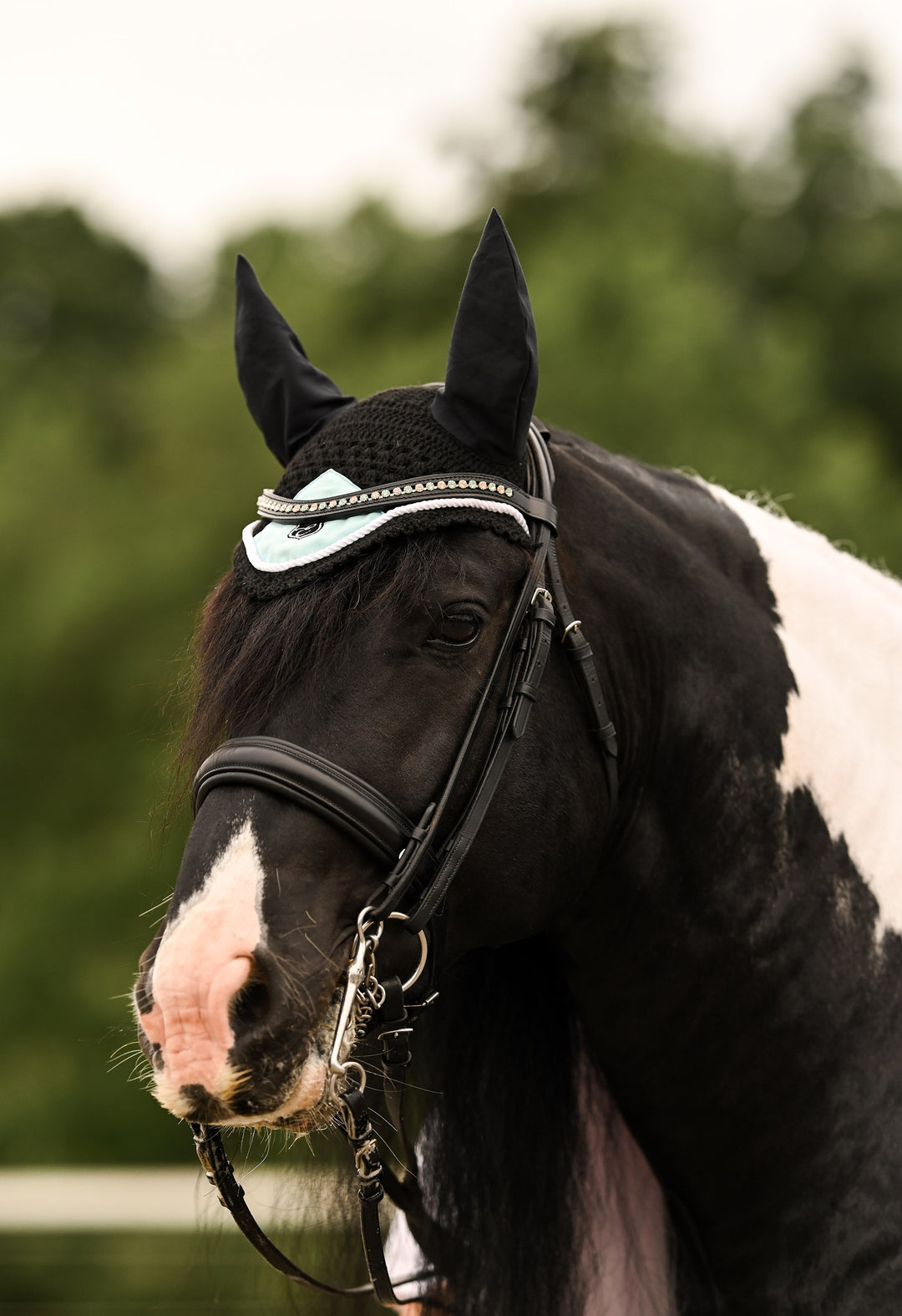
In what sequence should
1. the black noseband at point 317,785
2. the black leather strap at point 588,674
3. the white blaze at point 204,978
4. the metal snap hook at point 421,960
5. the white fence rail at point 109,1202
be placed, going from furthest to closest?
the white fence rail at point 109,1202, the black leather strap at point 588,674, the metal snap hook at point 421,960, the black noseband at point 317,785, the white blaze at point 204,978

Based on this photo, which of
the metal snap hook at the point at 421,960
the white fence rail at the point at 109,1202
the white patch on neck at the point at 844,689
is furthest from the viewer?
the white fence rail at the point at 109,1202

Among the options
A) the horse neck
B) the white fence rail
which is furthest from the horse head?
the white fence rail

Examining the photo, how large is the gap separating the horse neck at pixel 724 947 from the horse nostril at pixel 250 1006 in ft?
2.40

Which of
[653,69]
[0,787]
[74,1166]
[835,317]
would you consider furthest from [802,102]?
[74,1166]

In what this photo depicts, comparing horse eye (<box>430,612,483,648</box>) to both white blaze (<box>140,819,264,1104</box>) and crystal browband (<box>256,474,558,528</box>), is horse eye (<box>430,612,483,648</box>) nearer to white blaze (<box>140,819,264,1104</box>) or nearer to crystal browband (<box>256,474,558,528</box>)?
crystal browband (<box>256,474,558,528</box>)

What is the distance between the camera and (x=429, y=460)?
7.41ft

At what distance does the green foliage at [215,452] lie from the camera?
1400 centimetres

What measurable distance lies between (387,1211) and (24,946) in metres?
12.7

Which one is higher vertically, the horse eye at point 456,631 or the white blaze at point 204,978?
the horse eye at point 456,631

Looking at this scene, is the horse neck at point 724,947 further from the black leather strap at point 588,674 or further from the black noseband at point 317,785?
the black noseband at point 317,785

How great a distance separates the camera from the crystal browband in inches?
86.7

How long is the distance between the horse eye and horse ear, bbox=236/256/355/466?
22.9 inches

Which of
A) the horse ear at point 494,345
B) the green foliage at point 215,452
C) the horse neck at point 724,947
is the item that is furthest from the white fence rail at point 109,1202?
the green foliage at point 215,452

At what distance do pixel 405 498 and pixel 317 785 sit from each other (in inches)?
20.1
